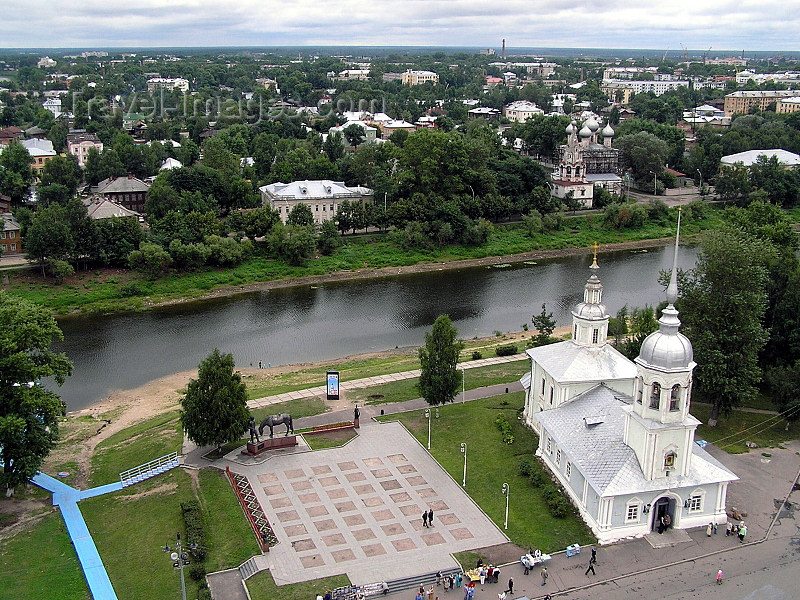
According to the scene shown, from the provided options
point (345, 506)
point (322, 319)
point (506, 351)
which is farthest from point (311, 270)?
point (345, 506)

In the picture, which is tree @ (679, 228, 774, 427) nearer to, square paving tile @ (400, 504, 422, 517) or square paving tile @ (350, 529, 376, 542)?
square paving tile @ (400, 504, 422, 517)

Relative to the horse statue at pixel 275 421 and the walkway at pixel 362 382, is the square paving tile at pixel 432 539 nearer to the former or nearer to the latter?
the horse statue at pixel 275 421

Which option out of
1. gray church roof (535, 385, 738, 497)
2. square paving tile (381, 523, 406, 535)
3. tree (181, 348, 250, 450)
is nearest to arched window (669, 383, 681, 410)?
gray church roof (535, 385, 738, 497)

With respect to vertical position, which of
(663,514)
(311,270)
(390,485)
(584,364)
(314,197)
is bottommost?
(390,485)

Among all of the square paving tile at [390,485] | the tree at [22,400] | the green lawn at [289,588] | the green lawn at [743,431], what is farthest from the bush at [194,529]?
the green lawn at [743,431]

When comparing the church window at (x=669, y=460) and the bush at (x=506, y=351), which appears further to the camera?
the bush at (x=506, y=351)

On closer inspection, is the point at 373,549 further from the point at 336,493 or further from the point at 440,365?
the point at 440,365
